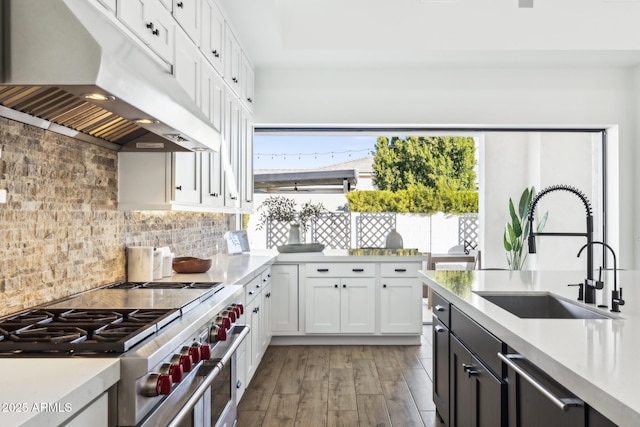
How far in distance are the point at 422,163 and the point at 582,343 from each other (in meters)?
9.46

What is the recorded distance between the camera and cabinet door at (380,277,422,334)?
510 centimetres

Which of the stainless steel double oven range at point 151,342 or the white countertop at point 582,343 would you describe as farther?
the stainless steel double oven range at point 151,342

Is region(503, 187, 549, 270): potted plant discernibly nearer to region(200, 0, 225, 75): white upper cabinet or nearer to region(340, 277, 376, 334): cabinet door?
region(340, 277, 376, 334): cabinet door

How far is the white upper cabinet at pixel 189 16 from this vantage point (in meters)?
2.73

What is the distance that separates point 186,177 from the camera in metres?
2.98

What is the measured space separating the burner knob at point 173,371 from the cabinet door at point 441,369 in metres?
1.72

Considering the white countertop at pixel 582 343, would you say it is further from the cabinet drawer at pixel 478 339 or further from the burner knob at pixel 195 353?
the burner knob at pixel 195 353

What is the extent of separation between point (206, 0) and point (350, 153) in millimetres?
5568

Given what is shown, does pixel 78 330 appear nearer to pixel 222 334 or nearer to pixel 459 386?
pixel 222 334

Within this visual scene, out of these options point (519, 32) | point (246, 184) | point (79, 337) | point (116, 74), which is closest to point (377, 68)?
point (519, 32)

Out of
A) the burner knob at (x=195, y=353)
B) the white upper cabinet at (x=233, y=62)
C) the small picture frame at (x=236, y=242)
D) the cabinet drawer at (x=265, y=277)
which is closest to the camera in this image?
the burner knob at (x=195, y=353)

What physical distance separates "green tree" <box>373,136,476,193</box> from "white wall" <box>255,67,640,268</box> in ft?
17.2

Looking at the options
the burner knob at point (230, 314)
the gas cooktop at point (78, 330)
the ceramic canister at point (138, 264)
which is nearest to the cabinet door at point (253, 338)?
the ceramic canister at point (138, 264)

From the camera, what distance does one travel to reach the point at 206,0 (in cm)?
331
